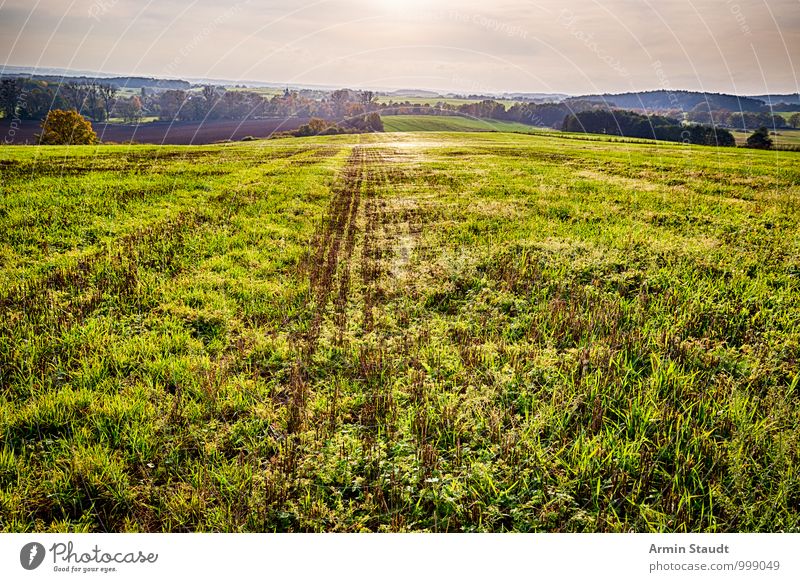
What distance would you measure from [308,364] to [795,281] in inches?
357

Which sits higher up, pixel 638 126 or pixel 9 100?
pixel 638 126

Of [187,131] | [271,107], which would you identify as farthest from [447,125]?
[187,131]

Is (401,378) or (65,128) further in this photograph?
(65,128)

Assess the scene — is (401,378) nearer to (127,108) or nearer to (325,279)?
(325,279)

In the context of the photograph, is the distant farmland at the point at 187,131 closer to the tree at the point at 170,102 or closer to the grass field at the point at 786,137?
the tree at the point at 170,102

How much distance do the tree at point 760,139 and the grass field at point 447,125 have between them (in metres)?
40.2

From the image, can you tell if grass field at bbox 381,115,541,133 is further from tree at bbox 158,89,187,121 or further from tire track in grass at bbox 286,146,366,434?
tire track in grass at bbox 286,146,366,434

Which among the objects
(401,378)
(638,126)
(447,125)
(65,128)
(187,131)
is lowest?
(401,378)

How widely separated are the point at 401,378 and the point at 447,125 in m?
95.8

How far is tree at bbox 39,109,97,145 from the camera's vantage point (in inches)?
2331

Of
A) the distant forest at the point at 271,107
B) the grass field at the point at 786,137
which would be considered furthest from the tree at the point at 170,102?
the grass field at the point at 786,137

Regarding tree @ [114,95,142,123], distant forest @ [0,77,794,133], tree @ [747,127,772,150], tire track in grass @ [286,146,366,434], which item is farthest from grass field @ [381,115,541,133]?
tire track in grass @ [286,146,366,434]

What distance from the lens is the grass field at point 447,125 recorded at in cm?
8675

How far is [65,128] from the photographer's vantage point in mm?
61000
